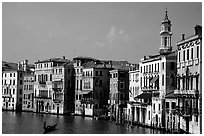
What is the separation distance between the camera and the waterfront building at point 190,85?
81.7 feet

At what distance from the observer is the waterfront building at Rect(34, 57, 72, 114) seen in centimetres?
4894

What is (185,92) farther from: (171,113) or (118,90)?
(118,90)

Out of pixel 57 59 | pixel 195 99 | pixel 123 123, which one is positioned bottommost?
pixel 123 123

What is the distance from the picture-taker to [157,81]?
33.1 meters

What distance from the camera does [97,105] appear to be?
45750 mm

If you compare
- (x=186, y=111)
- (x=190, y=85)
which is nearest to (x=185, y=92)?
(x=190, y=85)

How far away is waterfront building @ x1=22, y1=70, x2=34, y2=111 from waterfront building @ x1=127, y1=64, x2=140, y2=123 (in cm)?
1806

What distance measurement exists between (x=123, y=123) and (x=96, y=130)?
5.85 metres

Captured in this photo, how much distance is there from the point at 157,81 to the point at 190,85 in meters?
6.80

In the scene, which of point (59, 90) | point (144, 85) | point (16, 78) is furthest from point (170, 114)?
point (16, 78)

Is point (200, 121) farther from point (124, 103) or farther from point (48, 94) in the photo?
point (48, 94)

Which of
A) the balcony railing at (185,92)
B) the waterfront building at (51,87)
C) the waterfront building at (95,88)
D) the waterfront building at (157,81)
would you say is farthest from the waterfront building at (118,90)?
the balcony railing at (185,92)

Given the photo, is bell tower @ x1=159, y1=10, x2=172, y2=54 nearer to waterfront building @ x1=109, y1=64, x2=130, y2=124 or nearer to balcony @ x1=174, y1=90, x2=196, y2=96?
waterfront building @ x1=109, y1=64, x2=130, y2=124

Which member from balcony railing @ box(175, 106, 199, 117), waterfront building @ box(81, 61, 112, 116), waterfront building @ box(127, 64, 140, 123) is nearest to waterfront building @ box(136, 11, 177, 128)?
waterfront building @ box(127, 64, 140, 123)
